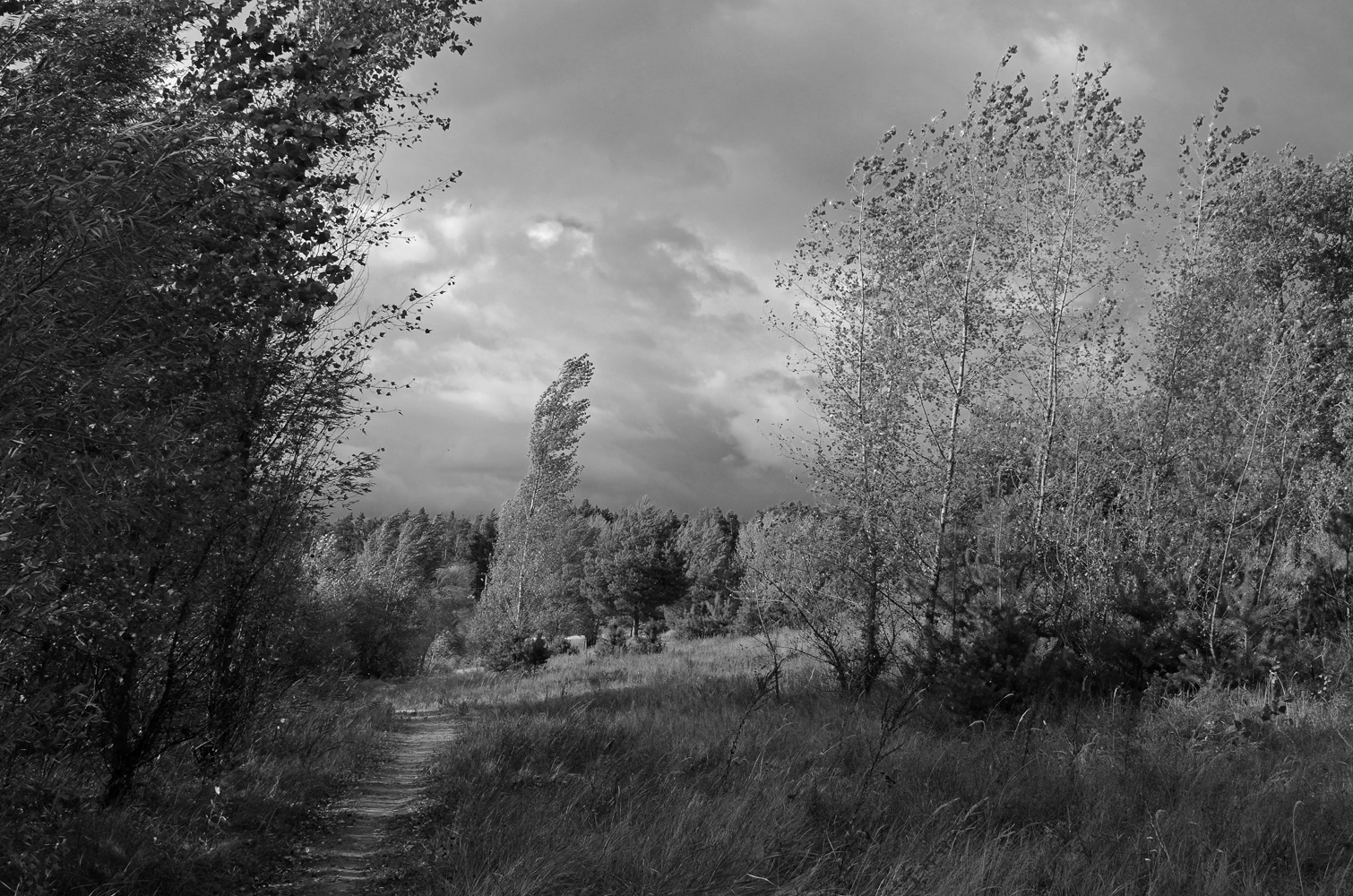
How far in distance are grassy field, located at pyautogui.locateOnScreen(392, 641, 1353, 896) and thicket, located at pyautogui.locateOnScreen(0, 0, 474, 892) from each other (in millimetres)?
1922

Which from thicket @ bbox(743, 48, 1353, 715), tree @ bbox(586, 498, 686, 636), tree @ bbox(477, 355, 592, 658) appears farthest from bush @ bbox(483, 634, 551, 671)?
tree @ bbox(586, 498, 686, 636)

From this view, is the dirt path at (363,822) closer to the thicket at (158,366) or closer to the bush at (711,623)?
the thicket at (158,366)

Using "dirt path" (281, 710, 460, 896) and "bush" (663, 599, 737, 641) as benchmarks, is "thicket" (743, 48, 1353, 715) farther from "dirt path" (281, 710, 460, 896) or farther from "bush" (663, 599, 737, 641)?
"bush" (663, 599, 737, 641)

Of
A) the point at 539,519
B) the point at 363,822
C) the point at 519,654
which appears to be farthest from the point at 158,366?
the point at 539,519

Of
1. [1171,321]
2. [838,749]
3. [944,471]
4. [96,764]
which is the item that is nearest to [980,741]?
[838,749]

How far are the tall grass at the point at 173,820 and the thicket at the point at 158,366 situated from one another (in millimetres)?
50

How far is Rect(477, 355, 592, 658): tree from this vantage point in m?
31.4

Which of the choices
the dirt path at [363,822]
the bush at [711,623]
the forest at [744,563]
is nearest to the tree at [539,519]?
the bush at [711,623]

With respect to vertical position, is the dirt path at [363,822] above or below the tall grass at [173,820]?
below

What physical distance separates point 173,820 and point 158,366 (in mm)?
3106

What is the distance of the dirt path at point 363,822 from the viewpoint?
4.83m

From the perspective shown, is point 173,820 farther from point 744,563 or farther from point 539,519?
point 539,519

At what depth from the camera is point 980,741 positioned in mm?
7938

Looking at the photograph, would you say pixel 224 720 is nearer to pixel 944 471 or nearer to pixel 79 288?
pixel 79 288
